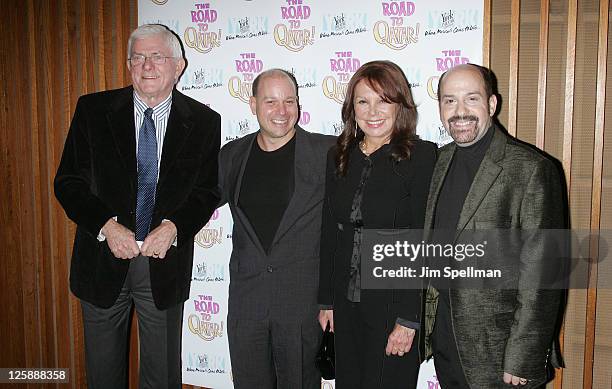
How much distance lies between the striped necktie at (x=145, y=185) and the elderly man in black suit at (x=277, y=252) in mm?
365

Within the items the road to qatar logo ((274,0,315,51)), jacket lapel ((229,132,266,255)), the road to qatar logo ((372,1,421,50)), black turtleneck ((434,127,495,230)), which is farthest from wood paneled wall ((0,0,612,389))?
jacket lapel ((229,132,266,255))

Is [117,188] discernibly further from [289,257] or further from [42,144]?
[42,144]

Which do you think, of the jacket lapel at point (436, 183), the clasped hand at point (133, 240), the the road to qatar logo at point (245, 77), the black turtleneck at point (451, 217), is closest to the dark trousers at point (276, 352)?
the clasped hand at point (133, 240)

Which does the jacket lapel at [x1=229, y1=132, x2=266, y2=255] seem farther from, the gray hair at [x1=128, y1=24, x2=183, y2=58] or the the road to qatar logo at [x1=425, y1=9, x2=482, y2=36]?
the the road to qatar logo at [x1=425, y1=9, x2=482, y2=36]

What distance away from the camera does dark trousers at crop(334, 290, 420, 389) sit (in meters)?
2.10

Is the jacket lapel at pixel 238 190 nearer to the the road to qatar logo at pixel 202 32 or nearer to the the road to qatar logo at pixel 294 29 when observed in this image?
the the road to qatar logo at pixel 294 29

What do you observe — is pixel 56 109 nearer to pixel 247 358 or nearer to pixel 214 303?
pixel 214 303

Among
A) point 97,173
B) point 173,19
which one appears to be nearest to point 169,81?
point 97,173

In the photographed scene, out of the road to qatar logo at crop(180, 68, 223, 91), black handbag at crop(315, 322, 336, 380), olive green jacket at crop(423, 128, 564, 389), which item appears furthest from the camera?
the road to qatar logo at crop(180, 68, 223, 91)

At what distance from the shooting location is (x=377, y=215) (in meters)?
2.10

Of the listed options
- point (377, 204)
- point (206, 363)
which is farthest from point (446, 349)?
point (206, 363)

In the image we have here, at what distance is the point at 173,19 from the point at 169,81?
861 mm

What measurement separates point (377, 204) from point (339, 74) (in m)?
1.06

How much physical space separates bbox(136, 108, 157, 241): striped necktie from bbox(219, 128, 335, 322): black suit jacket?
0.37m
